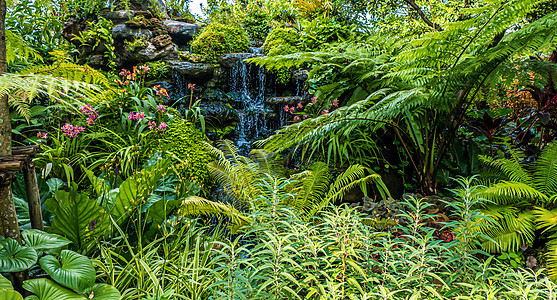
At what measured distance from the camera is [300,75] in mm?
4234

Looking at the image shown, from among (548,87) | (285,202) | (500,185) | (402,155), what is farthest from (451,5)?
(285,202)

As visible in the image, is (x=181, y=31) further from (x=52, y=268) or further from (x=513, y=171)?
(x=513, y=171)

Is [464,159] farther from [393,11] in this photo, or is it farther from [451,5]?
[393,11]

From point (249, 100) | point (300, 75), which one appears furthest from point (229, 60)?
point (300, 75)

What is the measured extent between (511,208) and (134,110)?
3686 mm

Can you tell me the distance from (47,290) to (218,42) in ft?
14.7

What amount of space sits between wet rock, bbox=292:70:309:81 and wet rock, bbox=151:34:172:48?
2408 millimetres

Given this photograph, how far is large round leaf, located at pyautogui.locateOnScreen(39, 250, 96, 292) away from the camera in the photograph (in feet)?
3.55

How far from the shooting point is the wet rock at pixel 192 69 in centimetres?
444

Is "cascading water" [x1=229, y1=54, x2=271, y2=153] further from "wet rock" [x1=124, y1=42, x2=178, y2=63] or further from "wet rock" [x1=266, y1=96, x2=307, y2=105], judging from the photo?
"wet rock" [x1=124, y1=42, x2=178, y2=63]

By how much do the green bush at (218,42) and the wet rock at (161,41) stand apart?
0.46 meters

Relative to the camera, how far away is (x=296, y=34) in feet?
15.6

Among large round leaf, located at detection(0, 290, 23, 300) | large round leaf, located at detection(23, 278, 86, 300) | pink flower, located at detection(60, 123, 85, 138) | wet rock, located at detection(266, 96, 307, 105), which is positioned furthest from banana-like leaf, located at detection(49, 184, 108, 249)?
wet rock, located at detection(266, 96, 307, 105)

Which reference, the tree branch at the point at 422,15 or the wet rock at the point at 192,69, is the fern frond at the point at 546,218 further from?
the wet rock at the point at 192,69
